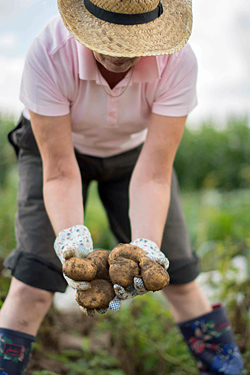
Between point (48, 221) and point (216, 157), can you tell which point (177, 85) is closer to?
point (48, 221)

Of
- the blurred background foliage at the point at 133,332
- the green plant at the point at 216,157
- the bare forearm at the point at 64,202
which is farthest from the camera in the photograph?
the green plant at the point at 216,157

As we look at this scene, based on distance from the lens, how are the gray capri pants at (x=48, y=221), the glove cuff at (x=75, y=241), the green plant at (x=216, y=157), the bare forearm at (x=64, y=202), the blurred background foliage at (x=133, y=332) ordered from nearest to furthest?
the glove cuff at (x=75, y=241)
the bare forearm at (x=64, y=202)
the gray capri pants at (x=48, y=221)
the blurred background foliage at (x=133, y=332)
the green plant at (x=216, y=157)

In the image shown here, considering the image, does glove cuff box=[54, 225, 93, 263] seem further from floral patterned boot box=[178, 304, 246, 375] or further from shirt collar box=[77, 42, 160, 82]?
floral patterned boot box=[178, 304, 246, 375]

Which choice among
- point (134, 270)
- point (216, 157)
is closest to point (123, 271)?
point (134, 270)

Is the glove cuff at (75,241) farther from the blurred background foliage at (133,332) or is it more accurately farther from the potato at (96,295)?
the blurred background foliage at (133,332)

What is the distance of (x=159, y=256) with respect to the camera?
1.41m

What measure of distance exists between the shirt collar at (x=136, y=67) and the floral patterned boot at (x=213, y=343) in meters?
0.99

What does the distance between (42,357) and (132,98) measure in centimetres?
128

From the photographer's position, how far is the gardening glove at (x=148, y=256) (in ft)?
4.18

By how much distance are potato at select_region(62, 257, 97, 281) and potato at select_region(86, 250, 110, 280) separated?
57 millimetres

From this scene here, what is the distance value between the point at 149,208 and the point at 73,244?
33 cm

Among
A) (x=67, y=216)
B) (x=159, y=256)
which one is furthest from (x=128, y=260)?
(x=67, y=216)

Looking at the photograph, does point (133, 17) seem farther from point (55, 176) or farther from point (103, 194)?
point (103, 194)

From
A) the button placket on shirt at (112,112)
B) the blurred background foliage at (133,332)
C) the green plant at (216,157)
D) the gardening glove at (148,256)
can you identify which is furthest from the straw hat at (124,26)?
the green plant at (216,157)
